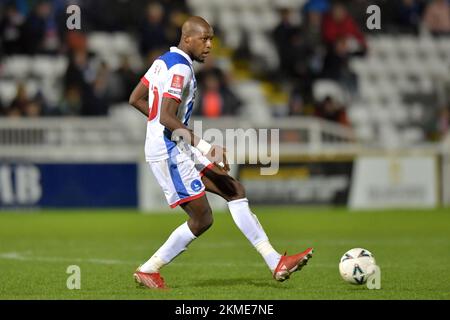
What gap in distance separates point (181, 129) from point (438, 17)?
18.5 meters

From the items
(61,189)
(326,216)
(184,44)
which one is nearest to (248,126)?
(326,216)

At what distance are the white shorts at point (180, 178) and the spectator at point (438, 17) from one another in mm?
18018

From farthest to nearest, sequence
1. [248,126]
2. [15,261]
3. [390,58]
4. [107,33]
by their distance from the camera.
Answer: [390,58] → [107,33] → [248,126] → [15,261]

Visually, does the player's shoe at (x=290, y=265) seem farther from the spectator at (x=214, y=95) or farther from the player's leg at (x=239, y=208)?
the spectator at (x=214, y=95)

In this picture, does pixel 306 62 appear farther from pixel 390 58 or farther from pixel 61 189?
pixel 61 189

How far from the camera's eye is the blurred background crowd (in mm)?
21891

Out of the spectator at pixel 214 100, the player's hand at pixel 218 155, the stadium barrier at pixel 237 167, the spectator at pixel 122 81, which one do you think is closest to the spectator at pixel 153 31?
the spectator at pixel 122 81

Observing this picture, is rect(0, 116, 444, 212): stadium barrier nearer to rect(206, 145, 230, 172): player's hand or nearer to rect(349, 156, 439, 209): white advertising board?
rect(349, 156, 439, 209): white advertising board

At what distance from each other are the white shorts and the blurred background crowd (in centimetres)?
1193

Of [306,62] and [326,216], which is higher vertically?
[306,62]

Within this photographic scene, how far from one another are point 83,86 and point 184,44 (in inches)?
490

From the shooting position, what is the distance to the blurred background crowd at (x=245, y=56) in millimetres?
21891

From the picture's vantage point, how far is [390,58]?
26.2 m

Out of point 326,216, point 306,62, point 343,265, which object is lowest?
point 326,216
